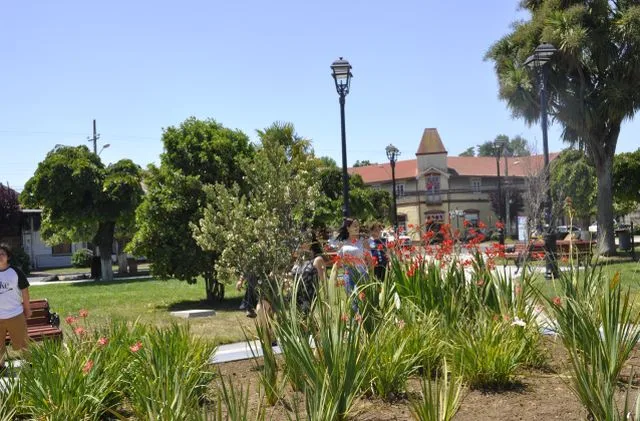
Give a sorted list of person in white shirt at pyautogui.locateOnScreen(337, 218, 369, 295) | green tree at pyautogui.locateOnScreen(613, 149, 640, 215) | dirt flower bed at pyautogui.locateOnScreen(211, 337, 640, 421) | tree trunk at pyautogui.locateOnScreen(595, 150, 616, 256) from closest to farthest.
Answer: dirt flower bed at pyautogui.locateOnScreen(211, 337, 640, 421) → person in white shirt at pyautogui.locateOnScreen(337, 218, 369, 295) → tree trunk at pyautogui.locateOnScreen(595, 150, 616, 256) → green tree at pyautogui.locateOnScreen(613, 149, 640, 215)

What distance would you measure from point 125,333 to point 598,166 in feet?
73.6

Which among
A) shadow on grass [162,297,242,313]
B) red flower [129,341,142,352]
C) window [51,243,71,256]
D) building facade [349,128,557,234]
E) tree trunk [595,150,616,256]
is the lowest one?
shadow on grass [162,297,242,313]

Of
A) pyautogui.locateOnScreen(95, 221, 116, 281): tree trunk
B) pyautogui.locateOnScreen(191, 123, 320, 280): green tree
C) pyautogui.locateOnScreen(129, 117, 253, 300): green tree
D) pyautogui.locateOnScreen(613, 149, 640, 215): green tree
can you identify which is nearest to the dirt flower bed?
pyautogui.locateOnScreen(191, 123, 320, 280): green tree

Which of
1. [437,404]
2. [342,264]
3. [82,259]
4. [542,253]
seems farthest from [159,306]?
[82,259]

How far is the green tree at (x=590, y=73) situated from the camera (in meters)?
23.9

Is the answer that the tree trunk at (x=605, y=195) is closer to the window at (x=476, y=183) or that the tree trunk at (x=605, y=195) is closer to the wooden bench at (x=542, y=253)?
the wooden bench at (x=542, y=253)

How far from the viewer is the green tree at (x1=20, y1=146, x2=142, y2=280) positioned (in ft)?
92.9

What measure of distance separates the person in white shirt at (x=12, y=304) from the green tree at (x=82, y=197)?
21.2 metres

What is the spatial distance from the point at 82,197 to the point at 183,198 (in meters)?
15.3

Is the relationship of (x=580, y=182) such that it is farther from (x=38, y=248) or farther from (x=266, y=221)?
(x=266, y=221)

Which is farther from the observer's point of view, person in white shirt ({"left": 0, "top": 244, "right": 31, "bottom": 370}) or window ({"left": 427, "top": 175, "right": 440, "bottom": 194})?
window ({"left": 427, "top": 175, "right": 440, "bottom": 194})

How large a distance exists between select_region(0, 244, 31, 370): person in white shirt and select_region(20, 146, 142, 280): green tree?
69.4ft

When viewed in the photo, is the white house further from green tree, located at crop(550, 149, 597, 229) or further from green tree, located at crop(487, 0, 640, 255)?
green tree, located at crop(550, 149, 597, 229)

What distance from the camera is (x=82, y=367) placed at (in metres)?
5.21
